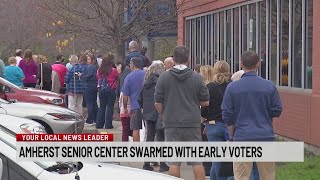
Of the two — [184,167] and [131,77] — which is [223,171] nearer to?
[184,167]

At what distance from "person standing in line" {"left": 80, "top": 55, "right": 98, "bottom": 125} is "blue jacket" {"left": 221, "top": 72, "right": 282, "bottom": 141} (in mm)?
9118

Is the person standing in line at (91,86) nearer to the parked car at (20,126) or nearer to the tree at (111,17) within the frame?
the tree at (111,17)

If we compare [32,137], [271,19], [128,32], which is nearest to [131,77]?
[271,19]

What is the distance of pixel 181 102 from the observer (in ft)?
28.1

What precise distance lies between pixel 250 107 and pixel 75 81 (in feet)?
31.9

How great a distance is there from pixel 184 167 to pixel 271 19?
16.8 feet

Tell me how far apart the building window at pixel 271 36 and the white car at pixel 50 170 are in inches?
315

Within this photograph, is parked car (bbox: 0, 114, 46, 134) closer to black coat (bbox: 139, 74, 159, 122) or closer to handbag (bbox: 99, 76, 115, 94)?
black coat (bbox: 139, 74, 159, 122)

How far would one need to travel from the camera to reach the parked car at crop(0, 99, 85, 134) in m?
12.3

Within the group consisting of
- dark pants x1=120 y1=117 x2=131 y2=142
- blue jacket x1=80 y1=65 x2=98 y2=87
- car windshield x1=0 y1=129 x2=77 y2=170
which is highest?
blue jacket x1=80 y1=65 x2=98 y2=87

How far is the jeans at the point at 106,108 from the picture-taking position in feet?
52.0

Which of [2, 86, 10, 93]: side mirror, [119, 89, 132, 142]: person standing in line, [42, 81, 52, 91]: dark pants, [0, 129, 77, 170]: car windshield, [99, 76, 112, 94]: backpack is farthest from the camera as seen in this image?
[42, 81, 52, 91]: dark pants

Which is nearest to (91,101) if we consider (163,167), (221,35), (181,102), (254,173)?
(221,35)

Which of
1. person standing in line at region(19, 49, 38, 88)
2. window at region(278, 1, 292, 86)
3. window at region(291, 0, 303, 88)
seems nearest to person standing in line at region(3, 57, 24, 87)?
person standing in line at region(19, 49, 38, 88)
